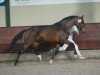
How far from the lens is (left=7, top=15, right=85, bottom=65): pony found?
16906 mm

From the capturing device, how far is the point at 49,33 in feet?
55.8

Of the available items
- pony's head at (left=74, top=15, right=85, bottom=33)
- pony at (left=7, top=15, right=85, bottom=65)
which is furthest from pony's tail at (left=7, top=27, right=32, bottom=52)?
pony's head at (left=74, top=15, right=85, bottom=33)

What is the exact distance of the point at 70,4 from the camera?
59.4 ft

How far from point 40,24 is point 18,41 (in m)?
1.04

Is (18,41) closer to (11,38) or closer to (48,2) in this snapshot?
(11,38)

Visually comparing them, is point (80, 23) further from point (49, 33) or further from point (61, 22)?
point (49, 33)

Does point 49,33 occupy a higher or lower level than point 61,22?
lower

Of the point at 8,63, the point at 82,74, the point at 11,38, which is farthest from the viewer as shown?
the point at 11,38

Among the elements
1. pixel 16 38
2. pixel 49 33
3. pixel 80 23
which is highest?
pixel 80 23

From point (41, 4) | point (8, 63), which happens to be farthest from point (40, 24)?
point (8, 63)

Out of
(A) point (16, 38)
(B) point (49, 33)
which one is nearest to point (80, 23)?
(B) point (49, 33)

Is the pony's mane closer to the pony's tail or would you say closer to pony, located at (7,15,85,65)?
pony, located at (7,15,85,65)

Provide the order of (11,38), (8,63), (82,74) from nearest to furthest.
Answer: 1. (82,74)
2. (8,63)
3. (11,38)

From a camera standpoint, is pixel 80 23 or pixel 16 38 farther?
pixel 80 23
